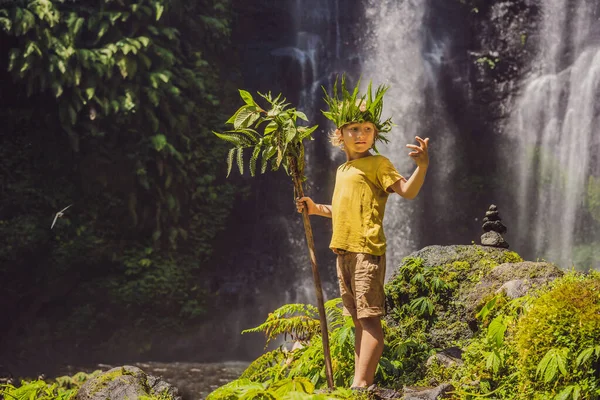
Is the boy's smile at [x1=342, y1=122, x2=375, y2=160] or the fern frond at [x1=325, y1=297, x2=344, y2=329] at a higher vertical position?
the boy's smile at [x1=342, y1=122, x2=375, y2=160]

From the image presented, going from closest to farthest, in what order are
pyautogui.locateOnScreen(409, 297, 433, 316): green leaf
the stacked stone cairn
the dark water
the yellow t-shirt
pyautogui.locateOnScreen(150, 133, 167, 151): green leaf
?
1. the yellow t-shirt
2. pyautogui.locateOnScreen(409, 297, 433, 316): green leaf
3. the stacked stone cairn
4. the dark water
5. pyautogui.locateOnScreen(150, 133, 167, 151): green leaf

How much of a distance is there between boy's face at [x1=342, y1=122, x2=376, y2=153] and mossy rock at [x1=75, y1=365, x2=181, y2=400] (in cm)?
229

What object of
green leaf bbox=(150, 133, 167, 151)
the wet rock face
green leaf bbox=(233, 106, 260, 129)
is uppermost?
green leaf bbox=(150, 133, 167, 151)

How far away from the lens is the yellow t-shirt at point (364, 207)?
4.46 metres

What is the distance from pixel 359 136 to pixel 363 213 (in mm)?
549

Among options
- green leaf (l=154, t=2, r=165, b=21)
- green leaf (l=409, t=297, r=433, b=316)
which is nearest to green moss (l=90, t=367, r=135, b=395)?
green leaf (l=409, t=297, r=433, b=316)

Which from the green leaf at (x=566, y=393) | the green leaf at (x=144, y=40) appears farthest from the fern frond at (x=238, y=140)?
the green leaf at (x=144, y=40)

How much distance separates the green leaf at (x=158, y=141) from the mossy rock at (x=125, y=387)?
7.89 metres

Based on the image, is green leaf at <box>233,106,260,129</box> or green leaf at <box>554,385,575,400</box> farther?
green leaf at <box>233,106,260,129</box>

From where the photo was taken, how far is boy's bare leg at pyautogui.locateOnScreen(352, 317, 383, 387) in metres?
4.36

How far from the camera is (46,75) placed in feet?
38.5

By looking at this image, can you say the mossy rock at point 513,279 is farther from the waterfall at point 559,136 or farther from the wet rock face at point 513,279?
the waterfall at point 559,136

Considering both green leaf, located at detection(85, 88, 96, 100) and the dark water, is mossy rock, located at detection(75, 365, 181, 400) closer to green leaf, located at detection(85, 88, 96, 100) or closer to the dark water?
the dark water

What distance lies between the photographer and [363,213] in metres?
4.52
